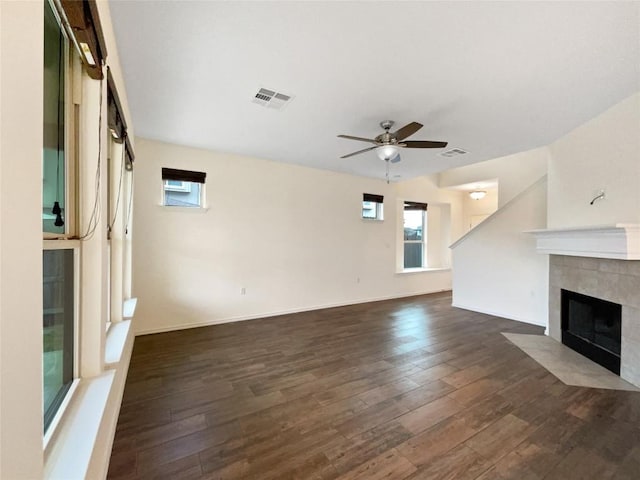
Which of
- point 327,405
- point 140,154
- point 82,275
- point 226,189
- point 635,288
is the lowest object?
point 327,405

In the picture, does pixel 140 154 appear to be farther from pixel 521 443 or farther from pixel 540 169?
pixel 540 169

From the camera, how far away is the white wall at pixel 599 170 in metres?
2.73

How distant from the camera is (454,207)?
7.84 m

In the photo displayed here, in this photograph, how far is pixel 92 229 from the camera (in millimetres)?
1582

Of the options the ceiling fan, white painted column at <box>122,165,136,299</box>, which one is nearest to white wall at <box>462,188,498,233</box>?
the ceiling fan

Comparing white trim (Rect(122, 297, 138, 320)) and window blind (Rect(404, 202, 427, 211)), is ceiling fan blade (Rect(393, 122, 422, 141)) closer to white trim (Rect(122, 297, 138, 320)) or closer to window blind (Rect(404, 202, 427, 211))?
white trim (Rect(122, 297, 138, 320))

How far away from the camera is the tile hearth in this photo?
2672mm

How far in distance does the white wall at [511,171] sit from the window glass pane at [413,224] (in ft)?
4.54

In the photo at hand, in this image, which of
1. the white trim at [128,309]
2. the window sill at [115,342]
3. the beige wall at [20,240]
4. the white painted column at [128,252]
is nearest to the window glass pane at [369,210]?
the white painted column at [128,252]

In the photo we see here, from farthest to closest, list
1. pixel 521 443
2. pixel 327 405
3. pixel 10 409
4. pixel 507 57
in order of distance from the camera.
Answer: pixel 327 405, pixel 507 57, pixel 521 443, pixel 10 409

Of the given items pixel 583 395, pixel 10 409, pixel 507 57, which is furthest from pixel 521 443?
pixel 507 57

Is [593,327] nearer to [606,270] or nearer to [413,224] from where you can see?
[606,270]

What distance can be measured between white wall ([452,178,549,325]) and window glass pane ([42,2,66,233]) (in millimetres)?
5306

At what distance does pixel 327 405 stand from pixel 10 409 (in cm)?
205
